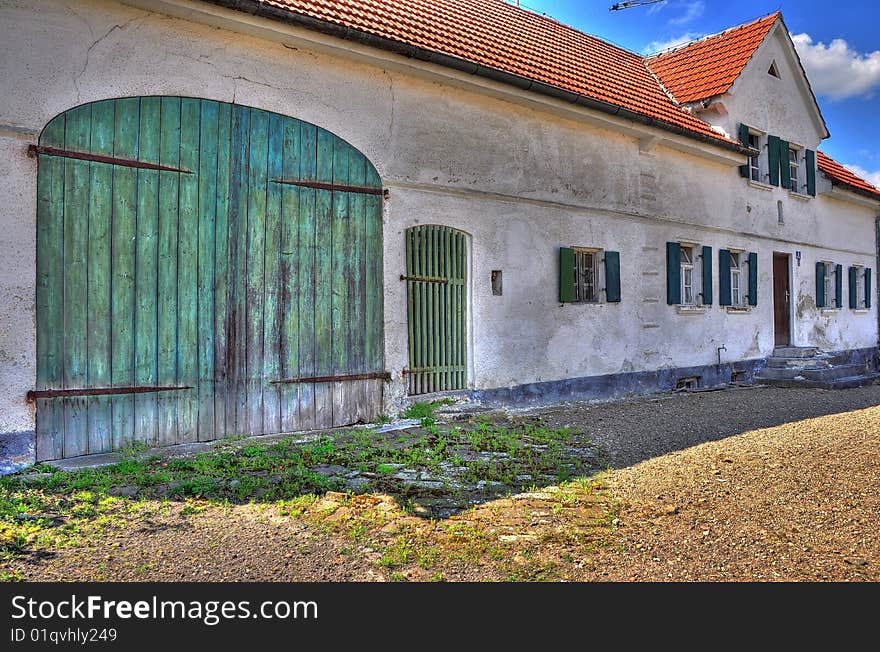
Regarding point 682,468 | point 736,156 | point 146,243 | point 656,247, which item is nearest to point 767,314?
point 736,156

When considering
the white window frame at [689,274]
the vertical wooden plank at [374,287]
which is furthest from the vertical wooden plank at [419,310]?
the white window frame at [689,274]

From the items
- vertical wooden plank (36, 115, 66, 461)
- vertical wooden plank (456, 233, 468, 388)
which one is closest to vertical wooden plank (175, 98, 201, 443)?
vertical wooden plank (36, 115, 66, 461)

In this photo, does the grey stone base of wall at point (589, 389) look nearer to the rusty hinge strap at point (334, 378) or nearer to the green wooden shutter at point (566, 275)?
the rusty hinge strap at point (334, 378)

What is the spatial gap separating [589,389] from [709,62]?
28.7 ft

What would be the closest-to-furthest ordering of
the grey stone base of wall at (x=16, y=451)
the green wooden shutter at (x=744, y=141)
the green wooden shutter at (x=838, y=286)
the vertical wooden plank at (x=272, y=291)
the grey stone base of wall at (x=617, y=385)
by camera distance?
the grey stone base of wall at (x=16, y=451)
the vertical wooden plank at (x=272, y=291)
the grey stone base of wall at (x=617, y=385)
the green wooden shutter at (x=744, y=141)
the green wooden shutter at (x=838, y=286)

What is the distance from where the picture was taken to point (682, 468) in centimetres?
593

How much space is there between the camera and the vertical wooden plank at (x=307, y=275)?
745 cm

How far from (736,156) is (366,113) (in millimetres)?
8643

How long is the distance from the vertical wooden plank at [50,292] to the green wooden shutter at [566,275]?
6.57 metres

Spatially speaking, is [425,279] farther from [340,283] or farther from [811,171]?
[811,171]

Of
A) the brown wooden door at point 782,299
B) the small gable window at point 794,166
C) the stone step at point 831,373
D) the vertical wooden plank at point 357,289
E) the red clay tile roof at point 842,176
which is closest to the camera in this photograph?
the vertical wooden plank at point 357,289

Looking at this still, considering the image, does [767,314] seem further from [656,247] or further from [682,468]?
[682,468]

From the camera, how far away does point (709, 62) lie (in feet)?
49.3

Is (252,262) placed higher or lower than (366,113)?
lower
